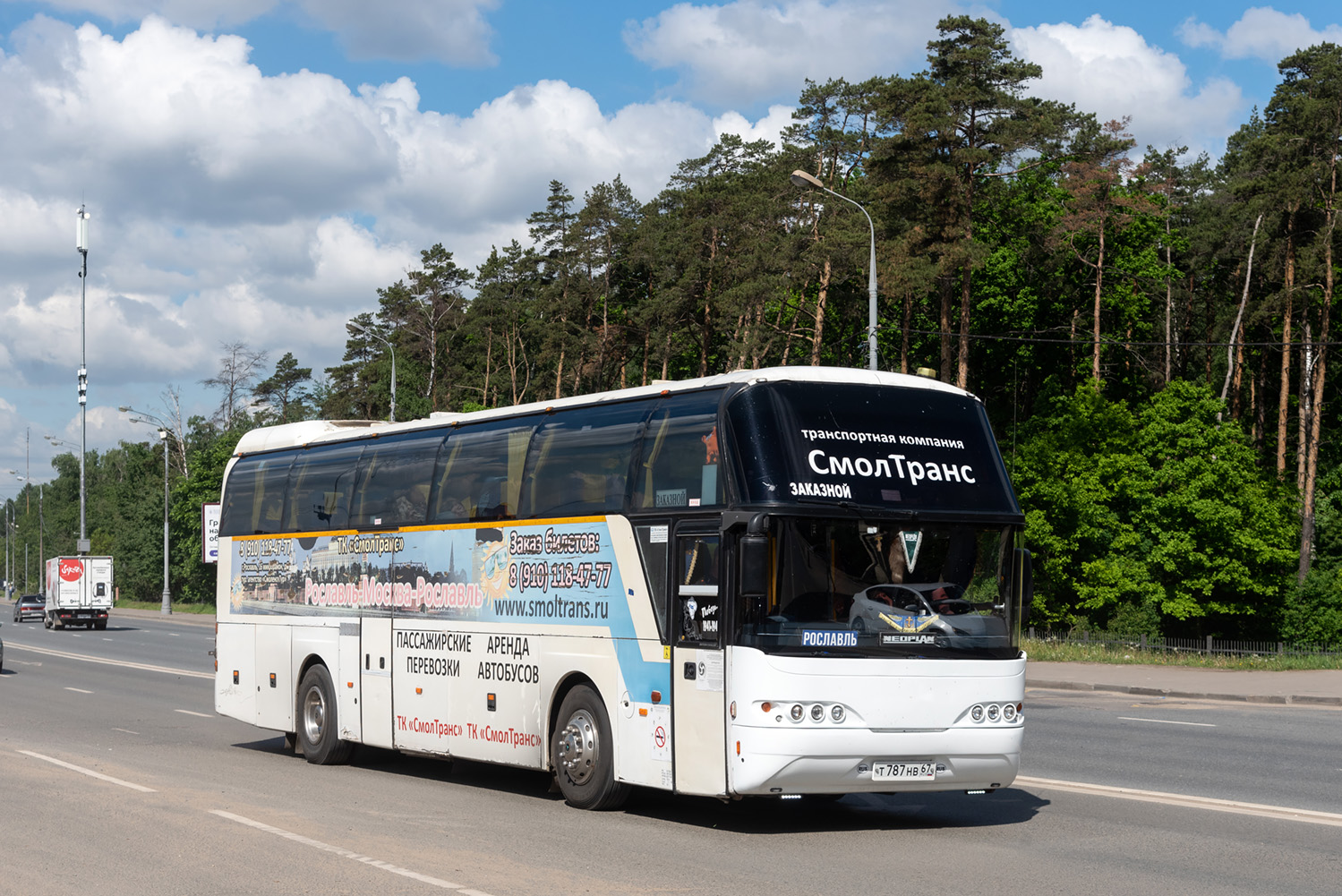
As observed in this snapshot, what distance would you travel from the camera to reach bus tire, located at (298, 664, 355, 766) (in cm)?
1538

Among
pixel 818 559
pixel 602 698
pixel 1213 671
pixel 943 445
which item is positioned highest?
pixel 943 445

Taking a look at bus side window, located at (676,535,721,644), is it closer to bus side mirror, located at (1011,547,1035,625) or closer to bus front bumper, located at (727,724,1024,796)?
bus front bumper, located at (727,724,1024,796)

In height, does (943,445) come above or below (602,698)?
above

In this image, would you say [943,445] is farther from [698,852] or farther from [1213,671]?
[1213,671]

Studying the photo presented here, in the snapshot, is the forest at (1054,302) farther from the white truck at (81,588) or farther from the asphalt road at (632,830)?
the asphalt road at (632,830)

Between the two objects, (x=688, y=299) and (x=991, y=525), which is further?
(x=688, y=299)

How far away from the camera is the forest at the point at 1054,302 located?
48.2 meters

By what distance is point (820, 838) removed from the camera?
32.9ft

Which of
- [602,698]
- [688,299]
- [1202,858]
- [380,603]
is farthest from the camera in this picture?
[688,299]

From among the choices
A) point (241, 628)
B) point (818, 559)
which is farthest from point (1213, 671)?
point (818, 559)

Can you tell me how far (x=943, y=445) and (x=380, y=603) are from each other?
21.7 ft

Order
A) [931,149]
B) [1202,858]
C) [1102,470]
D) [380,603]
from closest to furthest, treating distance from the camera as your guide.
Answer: [1202,858]
[380,603]
[931,149]
[1102,470]

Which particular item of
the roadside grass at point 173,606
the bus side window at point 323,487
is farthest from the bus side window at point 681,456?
Result: the roadside grass at point 173,606

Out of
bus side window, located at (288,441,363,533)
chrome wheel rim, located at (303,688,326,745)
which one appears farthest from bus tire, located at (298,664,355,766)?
bus side window, located at (288,441,363,533)
